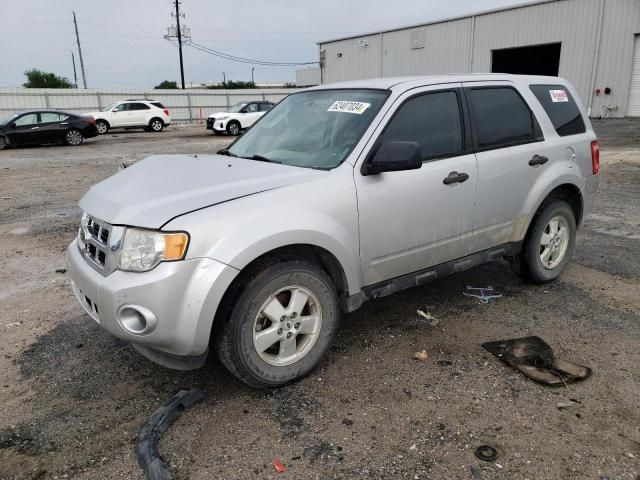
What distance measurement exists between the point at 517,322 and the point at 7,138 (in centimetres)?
2004

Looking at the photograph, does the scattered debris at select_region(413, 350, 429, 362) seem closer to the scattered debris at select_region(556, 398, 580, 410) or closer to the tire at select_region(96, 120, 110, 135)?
the scattered debris at select_region(556, 398, 580, 410)

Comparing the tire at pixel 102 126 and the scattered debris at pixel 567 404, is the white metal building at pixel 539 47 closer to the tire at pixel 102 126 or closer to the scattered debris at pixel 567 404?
the tire at pixel 102 126

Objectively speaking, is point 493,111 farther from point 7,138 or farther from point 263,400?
point 7,138

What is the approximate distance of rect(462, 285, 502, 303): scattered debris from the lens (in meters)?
4.58

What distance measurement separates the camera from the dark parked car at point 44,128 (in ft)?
62.5

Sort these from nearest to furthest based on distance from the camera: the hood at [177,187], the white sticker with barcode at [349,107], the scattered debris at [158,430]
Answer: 1. the scattered debris at [158,430]
2. the hood at [177,187]
3. the white sticker with barcode at [349,107]

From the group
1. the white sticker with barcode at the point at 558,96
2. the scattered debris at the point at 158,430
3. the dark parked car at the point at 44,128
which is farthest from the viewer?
the dark parked car at the point at 44,128

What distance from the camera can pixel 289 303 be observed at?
10.3 ft

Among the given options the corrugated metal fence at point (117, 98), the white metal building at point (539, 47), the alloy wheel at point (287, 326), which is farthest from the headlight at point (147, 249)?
the corrugated metal fence at point (117, 98)

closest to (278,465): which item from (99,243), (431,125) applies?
(99,243)

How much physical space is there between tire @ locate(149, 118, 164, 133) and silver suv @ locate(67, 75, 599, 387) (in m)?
25.1

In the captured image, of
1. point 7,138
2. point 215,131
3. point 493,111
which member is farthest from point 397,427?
point 215,131

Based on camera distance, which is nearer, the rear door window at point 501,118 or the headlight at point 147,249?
the headlight at point 147,249

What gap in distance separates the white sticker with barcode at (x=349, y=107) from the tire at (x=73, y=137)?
768 inches
